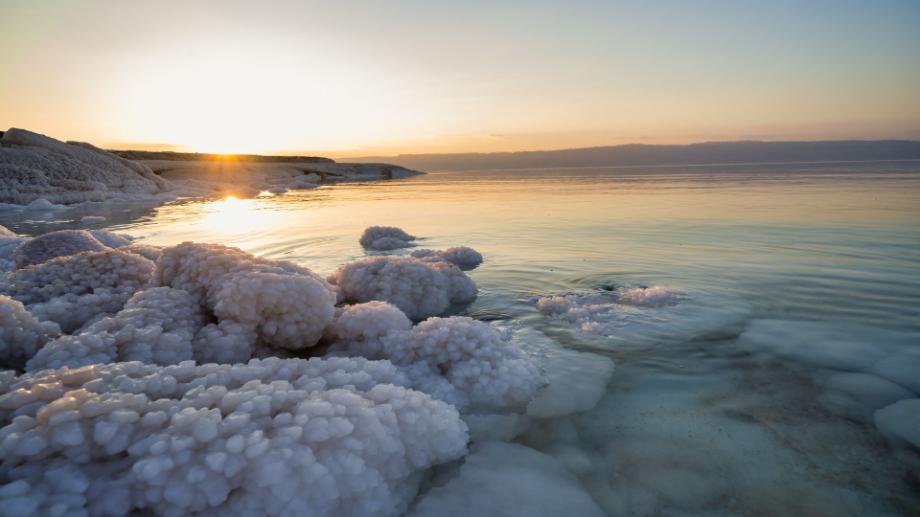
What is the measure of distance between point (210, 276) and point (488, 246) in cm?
394

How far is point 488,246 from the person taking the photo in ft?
20.1

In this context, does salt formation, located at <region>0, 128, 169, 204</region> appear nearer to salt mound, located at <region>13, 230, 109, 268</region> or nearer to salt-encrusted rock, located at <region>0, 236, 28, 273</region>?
salt-encrusted rock, located at <region>0, 236, 28, 273</region>

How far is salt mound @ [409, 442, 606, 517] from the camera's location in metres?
1.39

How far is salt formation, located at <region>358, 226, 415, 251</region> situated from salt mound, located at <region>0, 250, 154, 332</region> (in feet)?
10.4

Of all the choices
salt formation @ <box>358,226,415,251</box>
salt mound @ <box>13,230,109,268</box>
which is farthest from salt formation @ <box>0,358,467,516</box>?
salt formation @ <box>358,226,415,251</box>

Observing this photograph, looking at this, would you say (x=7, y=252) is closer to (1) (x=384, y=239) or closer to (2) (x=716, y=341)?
(1) (x=384, y=239)

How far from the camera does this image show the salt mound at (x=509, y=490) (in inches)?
54.7

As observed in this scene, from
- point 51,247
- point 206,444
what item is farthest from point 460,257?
point 206,444

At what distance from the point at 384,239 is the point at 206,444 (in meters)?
4.97

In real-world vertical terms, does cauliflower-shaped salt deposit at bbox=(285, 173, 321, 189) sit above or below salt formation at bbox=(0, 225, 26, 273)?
above

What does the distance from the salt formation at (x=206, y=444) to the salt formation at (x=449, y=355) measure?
41 cm

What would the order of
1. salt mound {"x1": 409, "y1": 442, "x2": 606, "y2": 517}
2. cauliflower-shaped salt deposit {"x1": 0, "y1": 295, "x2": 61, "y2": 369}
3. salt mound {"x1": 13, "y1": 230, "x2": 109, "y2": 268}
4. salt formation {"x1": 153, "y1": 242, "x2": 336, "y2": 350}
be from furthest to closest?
salt mound {"x1": 13, "y1": 230, "x2": 109, "y2": 268}
salt formation {"x1": 153, "y1": 242, "x2": 336, "y2": 350}
cauliflower-shaped salt deposit {"x1": 0, "y1": 295, "x2": 61, "y2": 369}
salt mound {"x1": 409, "y1": 442, "x2": 606, "y2": 517}

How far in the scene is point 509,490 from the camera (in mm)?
1479

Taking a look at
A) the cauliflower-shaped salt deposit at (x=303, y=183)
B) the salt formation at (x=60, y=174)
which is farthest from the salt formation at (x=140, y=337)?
the cauliflower-shaped salt deposit at (x=303, y=183)
